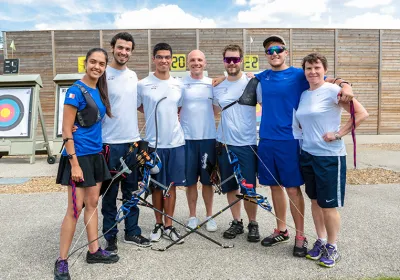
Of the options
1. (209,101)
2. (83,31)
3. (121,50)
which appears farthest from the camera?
(83,31)

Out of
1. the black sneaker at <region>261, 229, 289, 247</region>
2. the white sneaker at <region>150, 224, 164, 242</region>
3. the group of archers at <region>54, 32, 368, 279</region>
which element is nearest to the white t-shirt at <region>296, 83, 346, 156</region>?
the group of archers at <region>54, 32, 368, 279</region>

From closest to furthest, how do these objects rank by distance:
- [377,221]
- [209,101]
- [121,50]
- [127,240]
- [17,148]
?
[121,50], [127,240], [209,101], [377,221], [17,148]

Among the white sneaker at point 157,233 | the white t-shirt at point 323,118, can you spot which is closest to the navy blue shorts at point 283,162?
the white t-shirt at point 323,118

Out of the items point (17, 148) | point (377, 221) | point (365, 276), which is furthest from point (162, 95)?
point (17, 148)

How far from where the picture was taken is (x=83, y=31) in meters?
14.3

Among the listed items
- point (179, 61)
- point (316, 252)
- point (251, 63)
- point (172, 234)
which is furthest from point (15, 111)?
point (316, 252)

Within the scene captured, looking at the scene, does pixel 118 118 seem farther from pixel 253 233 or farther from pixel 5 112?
pixel 5 112

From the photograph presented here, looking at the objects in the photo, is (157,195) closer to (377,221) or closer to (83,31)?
(377,221)

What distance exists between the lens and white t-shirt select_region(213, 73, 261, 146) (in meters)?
3.60

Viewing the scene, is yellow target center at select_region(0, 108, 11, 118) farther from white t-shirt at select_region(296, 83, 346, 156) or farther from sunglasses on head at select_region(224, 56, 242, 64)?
white t-shirt at select_region(296, 83, 346, 156)

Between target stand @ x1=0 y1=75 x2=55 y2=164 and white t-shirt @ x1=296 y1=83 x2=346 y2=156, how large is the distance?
24.1 feet

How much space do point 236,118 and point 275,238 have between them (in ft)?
4.29

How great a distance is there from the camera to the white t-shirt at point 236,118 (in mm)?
3604

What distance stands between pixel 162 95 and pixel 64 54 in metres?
12.4
